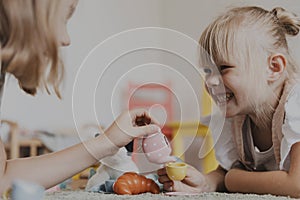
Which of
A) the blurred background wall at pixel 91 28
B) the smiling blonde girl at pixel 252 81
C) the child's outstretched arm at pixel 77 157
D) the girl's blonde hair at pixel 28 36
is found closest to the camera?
the girl's blonde hair at pixel 28 36

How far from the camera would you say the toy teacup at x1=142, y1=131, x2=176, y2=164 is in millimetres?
871

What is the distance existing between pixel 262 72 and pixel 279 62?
4cm

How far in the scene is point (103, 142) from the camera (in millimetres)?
866

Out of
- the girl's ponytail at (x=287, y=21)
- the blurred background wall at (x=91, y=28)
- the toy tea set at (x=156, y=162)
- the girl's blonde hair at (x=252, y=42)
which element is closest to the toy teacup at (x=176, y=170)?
the toy tea set at (x=156, y=162)

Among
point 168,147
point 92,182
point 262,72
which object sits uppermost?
point 262,72

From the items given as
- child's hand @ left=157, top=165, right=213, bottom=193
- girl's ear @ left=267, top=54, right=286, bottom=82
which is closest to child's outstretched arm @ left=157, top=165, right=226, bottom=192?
child's hand @ left=157, top=165, right=213, bottom=193

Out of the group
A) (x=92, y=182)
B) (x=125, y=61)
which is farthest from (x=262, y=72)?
(x=92, y=182)

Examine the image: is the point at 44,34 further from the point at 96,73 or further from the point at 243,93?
the point at 243,93

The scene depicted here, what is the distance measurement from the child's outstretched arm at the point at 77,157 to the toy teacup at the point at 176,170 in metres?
0.07

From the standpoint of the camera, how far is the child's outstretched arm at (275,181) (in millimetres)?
851

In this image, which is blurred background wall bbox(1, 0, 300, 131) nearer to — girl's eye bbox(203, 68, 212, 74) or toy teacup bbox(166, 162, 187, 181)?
girl's eye bbox(203, 68, 212, 74)

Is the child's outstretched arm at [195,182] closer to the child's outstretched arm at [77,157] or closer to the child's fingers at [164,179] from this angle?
the child's fingers at [164,179]

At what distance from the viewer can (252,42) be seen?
100 centimetres

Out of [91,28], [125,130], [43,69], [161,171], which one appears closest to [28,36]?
[43,69]
